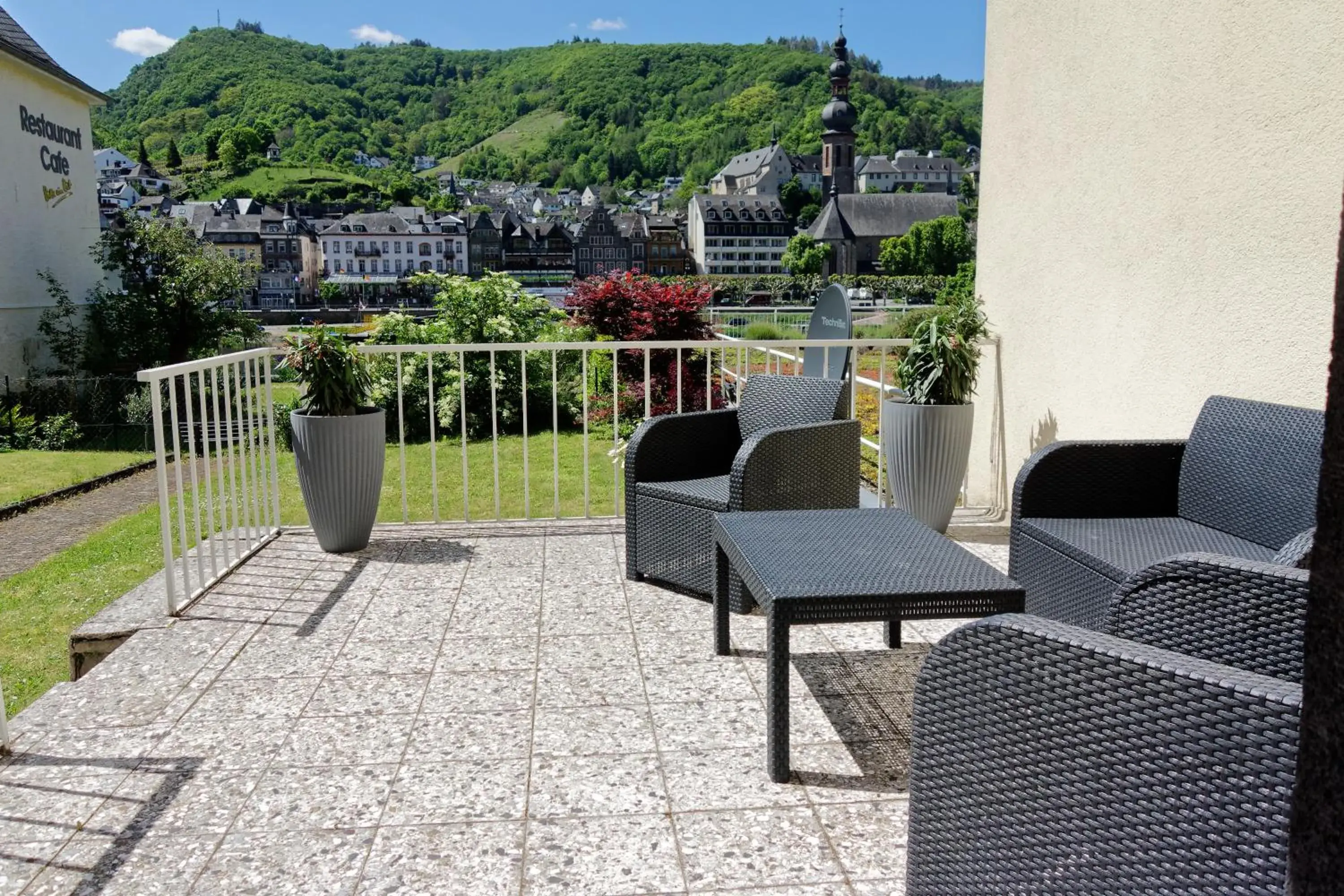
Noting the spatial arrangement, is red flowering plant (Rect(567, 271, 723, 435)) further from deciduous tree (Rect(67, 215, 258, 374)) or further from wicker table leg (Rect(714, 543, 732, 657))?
deciduous tree (Rect(67, 215, 258, 374))

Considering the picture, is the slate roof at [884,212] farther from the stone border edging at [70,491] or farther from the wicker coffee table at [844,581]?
the wicker coffee table at [844,581]

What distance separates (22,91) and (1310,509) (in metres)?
17.9

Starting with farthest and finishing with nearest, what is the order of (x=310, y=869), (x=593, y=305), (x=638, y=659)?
(x=593, y=305) < (x=638, y=659) < (x=310, y=869)

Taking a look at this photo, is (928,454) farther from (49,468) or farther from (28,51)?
(28,51)

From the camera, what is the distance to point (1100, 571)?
7.80ft

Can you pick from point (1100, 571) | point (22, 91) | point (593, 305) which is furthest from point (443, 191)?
point (1100, 571)

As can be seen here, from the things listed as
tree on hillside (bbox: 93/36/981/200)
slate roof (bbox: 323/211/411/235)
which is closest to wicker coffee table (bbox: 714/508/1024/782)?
slate roof (bbox: 323/211/411/235)

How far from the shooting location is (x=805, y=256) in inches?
3536

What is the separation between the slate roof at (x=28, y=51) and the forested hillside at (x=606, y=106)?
7920cm

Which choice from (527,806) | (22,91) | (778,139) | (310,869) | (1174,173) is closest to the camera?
(310,869)

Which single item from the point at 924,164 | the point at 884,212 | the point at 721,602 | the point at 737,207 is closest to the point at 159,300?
the point at 721,602

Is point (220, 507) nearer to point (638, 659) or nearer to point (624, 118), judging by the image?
point (638, 659)

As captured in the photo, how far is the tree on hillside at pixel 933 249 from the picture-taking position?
273ft

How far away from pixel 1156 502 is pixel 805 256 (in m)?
89.3
